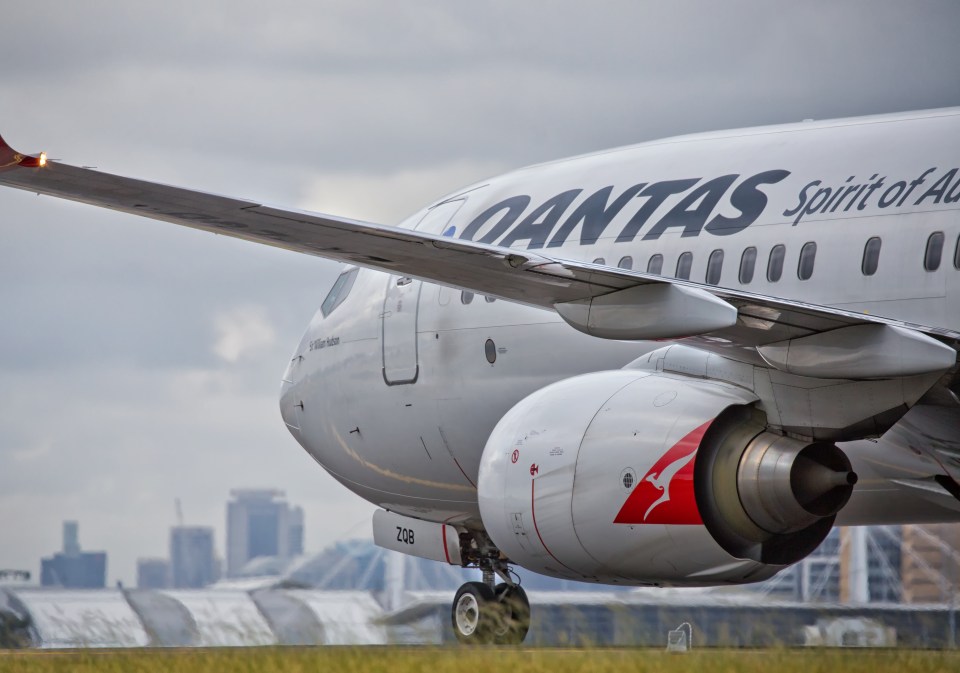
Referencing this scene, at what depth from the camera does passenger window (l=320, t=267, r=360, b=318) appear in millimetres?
16875

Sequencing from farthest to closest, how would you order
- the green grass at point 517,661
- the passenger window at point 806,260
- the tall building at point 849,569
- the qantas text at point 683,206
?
the tall building at point 849,569 → the passenger window at point 806,260 → the qantas text at point 683,206 → the green grass at point 517,661

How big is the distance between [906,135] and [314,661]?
19.9ft

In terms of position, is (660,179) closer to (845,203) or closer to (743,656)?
(845,203)

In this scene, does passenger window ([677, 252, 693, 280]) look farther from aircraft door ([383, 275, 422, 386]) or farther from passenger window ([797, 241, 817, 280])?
aircraft door ([383, 275, 422, 386])

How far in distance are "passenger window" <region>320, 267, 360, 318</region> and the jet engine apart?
15.8 ft

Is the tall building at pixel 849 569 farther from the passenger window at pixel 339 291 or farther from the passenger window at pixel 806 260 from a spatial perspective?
the passenger window at pixel 806 260

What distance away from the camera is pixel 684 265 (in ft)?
42.7

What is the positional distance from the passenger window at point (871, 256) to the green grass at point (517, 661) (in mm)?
3286

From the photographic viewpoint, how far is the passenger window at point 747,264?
1249 cm

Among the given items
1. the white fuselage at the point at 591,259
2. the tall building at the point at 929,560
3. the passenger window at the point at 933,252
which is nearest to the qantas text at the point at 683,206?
the white fuselage at the point at 591,259

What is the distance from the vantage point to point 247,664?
8617 mm

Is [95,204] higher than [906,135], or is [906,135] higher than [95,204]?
[906,135]

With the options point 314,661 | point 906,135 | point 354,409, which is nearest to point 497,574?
point 354,409

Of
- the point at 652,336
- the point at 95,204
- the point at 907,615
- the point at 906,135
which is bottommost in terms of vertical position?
the point at 907,615
